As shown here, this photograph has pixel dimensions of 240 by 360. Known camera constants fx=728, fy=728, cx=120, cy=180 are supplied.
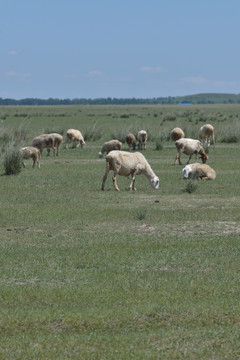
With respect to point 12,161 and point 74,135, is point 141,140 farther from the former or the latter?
point 12,161

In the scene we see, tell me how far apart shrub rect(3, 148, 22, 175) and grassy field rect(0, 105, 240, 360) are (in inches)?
156

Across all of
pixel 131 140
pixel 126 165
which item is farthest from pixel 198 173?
pixel 131 140

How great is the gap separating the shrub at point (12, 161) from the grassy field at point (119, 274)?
397 cm

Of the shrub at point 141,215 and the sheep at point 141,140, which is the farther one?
the sheep at point 141,140

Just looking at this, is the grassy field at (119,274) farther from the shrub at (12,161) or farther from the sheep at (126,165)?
the shrub at (12,161)

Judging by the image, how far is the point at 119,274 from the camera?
9.34m

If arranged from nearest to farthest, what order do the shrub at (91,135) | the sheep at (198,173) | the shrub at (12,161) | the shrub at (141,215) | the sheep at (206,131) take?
1. the shrub at (141,215)
2. the sheep at (198,173)
3. the shrub at (12,161)
4. the sheep at (206,131)
5. the shrub at (91,135)

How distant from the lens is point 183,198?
670 inches

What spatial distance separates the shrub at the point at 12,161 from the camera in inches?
870

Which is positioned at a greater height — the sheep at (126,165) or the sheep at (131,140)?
the sheep at (126,165)

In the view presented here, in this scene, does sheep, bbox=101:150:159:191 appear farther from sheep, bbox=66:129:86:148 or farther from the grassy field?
sheep, bbox=66:129:86:148

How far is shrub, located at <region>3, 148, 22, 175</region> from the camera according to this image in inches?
870

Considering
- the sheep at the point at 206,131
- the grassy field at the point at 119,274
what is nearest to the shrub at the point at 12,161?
the grassy field at the point at 119,274

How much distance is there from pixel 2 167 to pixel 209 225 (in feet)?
39.5
